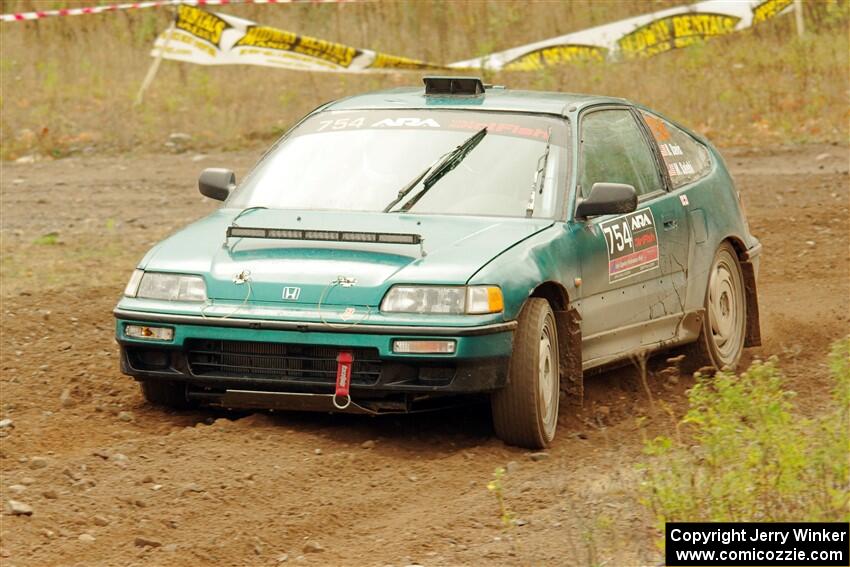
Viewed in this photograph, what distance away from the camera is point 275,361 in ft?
21.6

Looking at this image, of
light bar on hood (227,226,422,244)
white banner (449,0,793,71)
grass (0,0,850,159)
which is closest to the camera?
light bar on hood (227,226,422,244)

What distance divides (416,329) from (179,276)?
1.14 meters

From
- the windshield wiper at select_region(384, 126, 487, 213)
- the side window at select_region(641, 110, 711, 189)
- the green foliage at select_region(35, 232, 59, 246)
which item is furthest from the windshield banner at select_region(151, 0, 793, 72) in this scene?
the windshield wiper at select_region(384, 126, 487, 213)

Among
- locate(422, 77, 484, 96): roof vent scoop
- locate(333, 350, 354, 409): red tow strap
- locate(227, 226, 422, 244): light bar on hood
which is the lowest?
locate(333, 350, 354, 409): red tow strap

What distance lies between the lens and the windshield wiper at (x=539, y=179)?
7285mm

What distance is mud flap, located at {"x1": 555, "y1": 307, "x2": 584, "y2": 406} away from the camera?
706cm

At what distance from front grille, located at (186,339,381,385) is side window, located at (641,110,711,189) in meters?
2.68

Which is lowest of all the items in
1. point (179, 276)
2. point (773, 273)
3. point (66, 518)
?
point (773, 273)

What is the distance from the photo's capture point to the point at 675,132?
8.98 m

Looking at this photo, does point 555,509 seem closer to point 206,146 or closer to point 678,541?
point 678,541

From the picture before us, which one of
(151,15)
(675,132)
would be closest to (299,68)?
(151,15)

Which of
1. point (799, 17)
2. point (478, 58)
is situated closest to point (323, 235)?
point (478, 58)

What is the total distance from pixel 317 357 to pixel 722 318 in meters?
3.15

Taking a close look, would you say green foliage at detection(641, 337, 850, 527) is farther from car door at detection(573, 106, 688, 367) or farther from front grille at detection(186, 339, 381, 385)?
car door at detection(573, 106, 688, 367)
